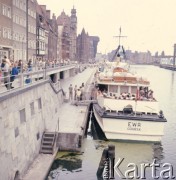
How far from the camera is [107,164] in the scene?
1733 cm

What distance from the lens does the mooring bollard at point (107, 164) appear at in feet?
55.3

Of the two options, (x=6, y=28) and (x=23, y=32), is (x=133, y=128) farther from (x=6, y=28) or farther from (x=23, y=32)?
(x=23, y=32)

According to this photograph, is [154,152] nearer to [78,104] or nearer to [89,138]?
[89,138]

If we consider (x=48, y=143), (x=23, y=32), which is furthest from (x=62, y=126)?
(x=23, y=32)

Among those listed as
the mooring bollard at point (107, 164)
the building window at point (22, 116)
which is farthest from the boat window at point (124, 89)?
the building window at point (22, 116)

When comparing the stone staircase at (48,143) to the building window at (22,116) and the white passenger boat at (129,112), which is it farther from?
the white passenger boat at (129,112)

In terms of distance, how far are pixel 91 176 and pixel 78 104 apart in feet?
49.6

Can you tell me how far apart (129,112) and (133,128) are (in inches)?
53.6

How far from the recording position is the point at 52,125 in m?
23.3

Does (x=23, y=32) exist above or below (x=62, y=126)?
above

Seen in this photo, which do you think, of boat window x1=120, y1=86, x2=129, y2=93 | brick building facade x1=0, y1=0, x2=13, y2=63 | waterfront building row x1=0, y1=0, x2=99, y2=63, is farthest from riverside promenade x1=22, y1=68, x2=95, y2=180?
waterfront building row x1=0, y1=0, x2=99, y2=63

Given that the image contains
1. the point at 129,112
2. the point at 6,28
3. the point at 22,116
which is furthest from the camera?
the point at 6,28

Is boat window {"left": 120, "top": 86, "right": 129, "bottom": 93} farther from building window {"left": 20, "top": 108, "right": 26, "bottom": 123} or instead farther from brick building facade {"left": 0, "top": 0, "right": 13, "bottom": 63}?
brick building facade {"left": 0, "top": 0, "right": 13, "bottom": 63}

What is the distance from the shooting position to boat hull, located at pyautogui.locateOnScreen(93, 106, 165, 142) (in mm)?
23453
